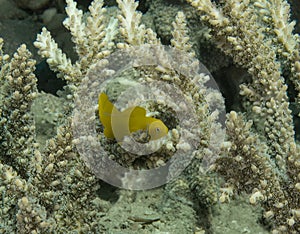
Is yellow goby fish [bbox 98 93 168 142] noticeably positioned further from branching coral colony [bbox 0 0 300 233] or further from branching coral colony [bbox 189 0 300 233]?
branching coral colony [bbox 189 0 300 233]

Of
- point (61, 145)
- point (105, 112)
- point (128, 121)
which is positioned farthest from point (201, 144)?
point (61, 145)

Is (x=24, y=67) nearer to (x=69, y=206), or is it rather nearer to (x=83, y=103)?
(x=83, y=103)

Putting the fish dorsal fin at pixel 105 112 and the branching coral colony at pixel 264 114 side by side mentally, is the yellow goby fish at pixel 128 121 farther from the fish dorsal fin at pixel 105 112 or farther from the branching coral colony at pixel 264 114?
the branching coral colony at pixel 264 114

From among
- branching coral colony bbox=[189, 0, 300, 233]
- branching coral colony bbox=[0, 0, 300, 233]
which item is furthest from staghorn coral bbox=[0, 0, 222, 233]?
branching coral colony bbox=[189, 0, 300, 233]

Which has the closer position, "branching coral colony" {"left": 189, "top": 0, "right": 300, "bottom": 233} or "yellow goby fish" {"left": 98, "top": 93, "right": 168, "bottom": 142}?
"branching coral colony" {"left": 189, "top": 0, "right": 300, "bottom": 233}

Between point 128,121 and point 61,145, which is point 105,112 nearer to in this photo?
point 128,121

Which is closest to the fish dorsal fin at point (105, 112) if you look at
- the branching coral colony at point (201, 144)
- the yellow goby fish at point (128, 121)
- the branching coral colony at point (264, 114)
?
the yellow goby fish at point (128, 121)
